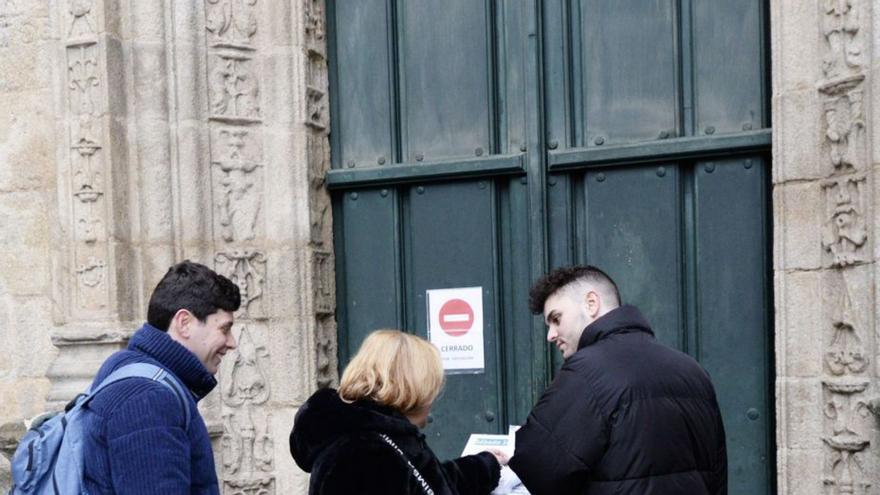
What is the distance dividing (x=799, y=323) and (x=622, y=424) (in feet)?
4.69

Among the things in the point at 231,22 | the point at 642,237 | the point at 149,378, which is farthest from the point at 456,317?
the point at 149,378

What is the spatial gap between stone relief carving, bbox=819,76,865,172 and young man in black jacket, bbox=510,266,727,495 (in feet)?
4.15

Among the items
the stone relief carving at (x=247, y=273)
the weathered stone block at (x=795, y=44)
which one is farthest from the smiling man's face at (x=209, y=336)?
the weathered stone block at (x=795, y=44)

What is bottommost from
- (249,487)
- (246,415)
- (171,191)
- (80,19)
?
(249,487)

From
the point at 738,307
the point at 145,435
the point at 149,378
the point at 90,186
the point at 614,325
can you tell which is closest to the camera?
the point at 145,435

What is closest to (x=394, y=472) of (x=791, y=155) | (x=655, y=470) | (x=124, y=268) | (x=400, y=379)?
(x=400, y=379)

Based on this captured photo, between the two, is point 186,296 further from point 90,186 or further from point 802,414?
point 802,414

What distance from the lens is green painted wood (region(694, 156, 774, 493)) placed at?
4.35 meters

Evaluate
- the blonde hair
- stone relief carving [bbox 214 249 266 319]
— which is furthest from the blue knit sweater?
stone relief carving [bbox 214 249 266 319]

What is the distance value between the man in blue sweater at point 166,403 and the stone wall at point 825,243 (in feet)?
6.91

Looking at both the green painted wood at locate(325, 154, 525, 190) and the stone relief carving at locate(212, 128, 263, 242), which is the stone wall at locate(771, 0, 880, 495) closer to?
the green painted wood at locate(325, 154, 525, 190)

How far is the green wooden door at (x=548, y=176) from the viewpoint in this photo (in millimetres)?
4395

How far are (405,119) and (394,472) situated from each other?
2.52 meters

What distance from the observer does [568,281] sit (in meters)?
3.23
